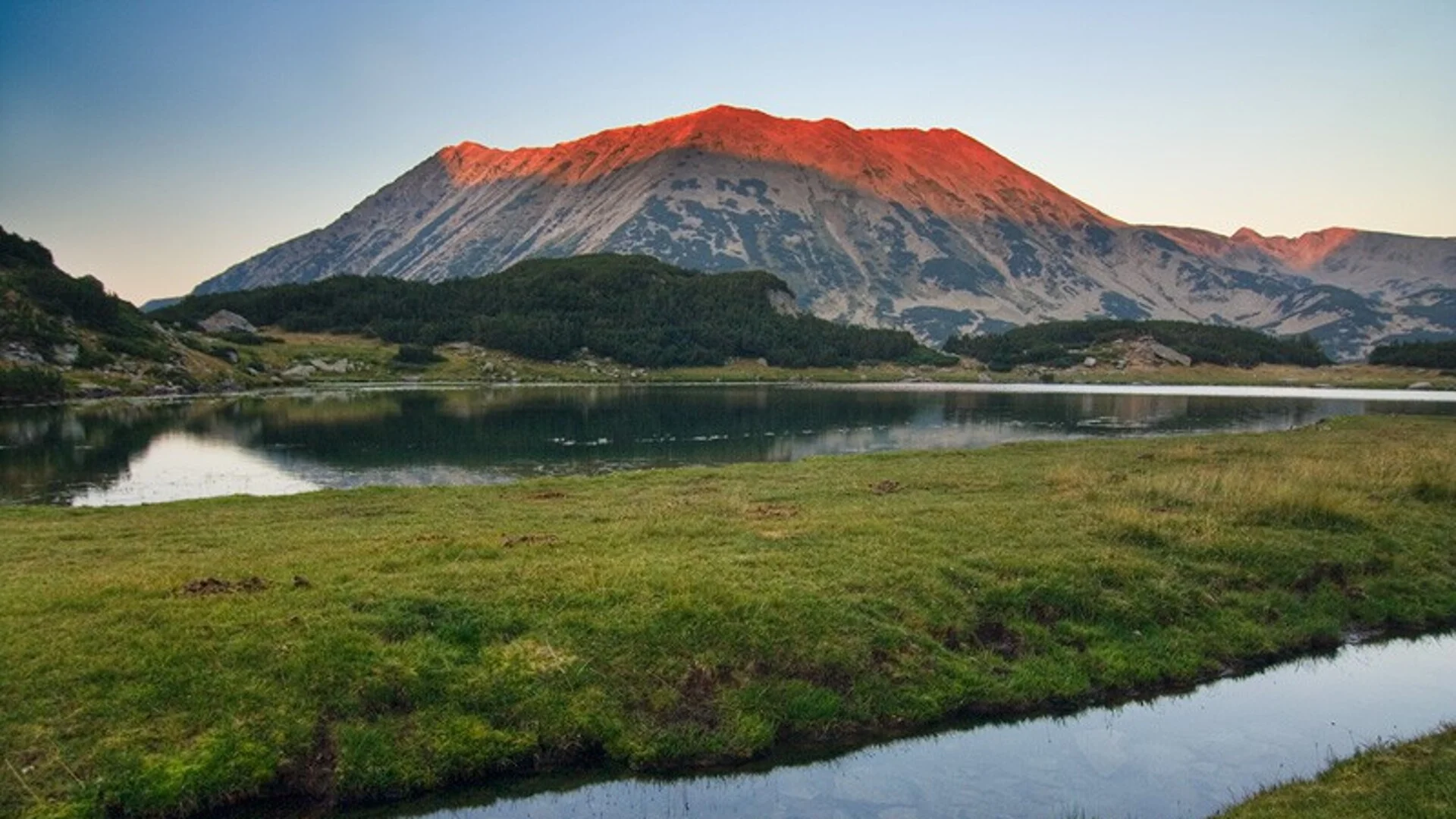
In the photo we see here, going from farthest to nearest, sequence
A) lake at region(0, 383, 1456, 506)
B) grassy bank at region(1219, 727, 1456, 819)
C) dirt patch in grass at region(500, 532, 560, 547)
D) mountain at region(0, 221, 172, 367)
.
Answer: mountain at region(0, 221, 172, 367) → lake at region(0, 383, 1456, 506) → dirt patch in grass at region(500, 532, 560, 547) → grassy bank at region(1219, 727, 1456, 819)

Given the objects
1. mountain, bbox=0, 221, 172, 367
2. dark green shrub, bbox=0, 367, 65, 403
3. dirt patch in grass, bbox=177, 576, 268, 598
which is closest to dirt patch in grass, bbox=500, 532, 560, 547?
dirt patch in grass, bbox=177, 576, 268, 598

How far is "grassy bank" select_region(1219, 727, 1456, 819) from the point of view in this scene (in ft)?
43.8

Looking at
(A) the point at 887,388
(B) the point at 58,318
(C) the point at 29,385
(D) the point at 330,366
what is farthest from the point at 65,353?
(A) the point at 887,388

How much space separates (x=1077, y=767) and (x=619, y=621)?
10.1 metres

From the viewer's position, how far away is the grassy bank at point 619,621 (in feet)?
53.1

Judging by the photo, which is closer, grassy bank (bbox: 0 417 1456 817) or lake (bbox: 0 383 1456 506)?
grassy bank (bbox: 0 417 1456 817)

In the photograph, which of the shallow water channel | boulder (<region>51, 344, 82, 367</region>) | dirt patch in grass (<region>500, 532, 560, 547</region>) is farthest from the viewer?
boulder (<region>51, 344, 82, 367</region>)

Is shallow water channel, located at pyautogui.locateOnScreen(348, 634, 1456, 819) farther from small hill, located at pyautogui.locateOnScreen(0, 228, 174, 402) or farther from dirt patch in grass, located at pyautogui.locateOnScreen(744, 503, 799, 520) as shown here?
small hill, located at pyautogui.locateOnScreen(0, 228, 174, 402)

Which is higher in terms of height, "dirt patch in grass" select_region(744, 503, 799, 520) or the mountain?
the mountain

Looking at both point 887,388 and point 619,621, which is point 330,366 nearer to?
point 887,388

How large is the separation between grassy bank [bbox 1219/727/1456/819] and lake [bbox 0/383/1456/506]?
44.9 m

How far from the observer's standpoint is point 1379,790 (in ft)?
46.4

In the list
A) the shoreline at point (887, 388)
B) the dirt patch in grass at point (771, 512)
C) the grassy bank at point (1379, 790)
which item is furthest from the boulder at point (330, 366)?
the grassy bank at point (1379, 790)

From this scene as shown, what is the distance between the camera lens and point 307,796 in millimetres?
15633
